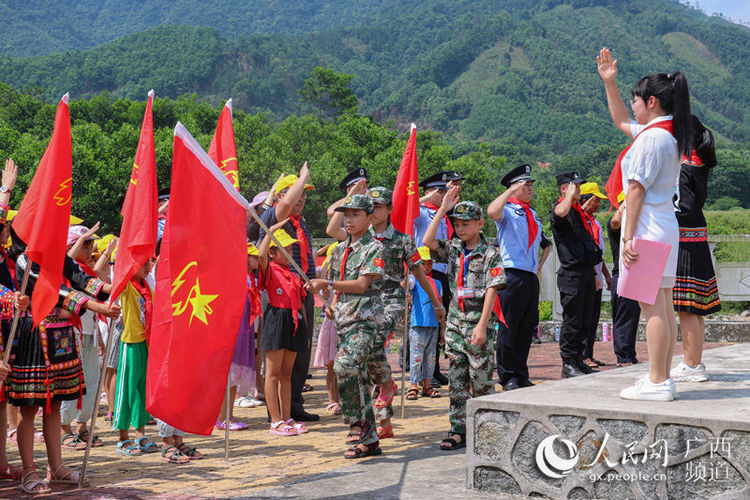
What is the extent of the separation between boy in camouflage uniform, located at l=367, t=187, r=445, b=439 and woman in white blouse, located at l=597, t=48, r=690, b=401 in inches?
74.3

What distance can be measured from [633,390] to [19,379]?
3775 mm

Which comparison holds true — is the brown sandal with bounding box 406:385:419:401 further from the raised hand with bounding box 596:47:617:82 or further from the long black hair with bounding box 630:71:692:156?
the long black hair with bounding box 630:71:692:156

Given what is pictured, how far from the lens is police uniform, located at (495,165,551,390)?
863cm

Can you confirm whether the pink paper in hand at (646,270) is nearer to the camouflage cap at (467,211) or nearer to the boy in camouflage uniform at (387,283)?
the camouflage cap at (467,211)

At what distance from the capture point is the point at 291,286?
7.53m

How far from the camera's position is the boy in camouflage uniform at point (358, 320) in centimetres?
620

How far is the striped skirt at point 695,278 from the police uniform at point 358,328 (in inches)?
82.2

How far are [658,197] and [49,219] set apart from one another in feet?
12.4

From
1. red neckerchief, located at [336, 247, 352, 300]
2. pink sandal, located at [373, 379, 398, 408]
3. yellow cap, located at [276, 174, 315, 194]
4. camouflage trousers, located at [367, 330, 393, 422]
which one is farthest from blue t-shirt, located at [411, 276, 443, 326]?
red neckerchief, located at [336, 247, 352, 300]

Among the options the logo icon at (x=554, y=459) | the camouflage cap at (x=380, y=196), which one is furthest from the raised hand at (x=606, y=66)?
the logo icon at (x=554, y=459)

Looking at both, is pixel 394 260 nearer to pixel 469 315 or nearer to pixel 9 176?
pixel 469 315

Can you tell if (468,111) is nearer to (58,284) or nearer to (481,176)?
(481,176)

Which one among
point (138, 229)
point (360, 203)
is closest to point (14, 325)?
point (138, 229)

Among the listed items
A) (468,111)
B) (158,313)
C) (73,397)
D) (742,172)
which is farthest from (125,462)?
(468,111)
